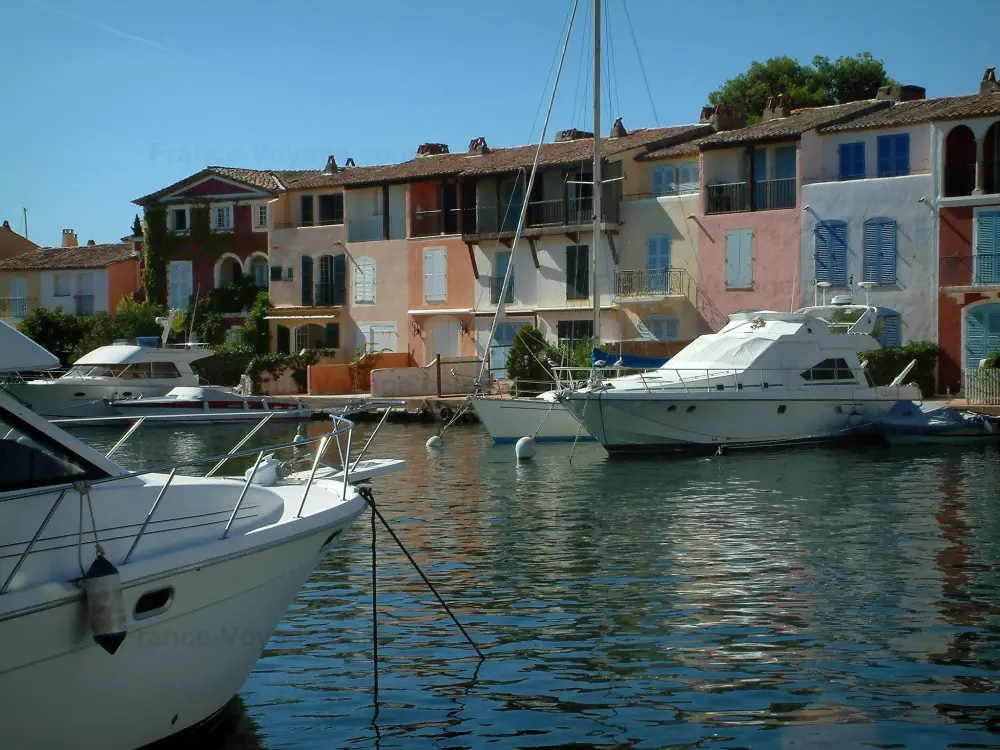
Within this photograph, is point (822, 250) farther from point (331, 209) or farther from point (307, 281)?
point (307, 281)

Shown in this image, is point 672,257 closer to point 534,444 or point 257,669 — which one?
point 534,444

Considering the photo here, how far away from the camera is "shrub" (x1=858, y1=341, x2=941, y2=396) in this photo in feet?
117

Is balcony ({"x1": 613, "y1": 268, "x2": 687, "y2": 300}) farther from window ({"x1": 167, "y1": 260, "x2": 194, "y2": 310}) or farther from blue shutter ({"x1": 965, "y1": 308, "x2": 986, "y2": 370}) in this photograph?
window ({"x1": 167, "y1": 260, "x2": 194, "y2": 310})

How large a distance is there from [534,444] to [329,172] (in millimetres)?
27977

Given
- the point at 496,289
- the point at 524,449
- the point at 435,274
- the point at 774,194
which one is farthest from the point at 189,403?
the point at 774,194

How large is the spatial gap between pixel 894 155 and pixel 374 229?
20.9m

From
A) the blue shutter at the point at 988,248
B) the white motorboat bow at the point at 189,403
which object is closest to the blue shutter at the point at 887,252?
the blue shutter at the point at 988,248

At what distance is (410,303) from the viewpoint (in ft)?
161

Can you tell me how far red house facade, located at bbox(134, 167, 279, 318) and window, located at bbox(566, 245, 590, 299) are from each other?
15888 millimetres

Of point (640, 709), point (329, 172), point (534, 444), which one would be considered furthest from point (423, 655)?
point (329, 172)

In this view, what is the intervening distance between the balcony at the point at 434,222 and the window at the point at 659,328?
30.2 feet

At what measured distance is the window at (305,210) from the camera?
53.1 m

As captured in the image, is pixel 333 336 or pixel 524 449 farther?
pixel 333 336

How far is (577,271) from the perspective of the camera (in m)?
44.6
